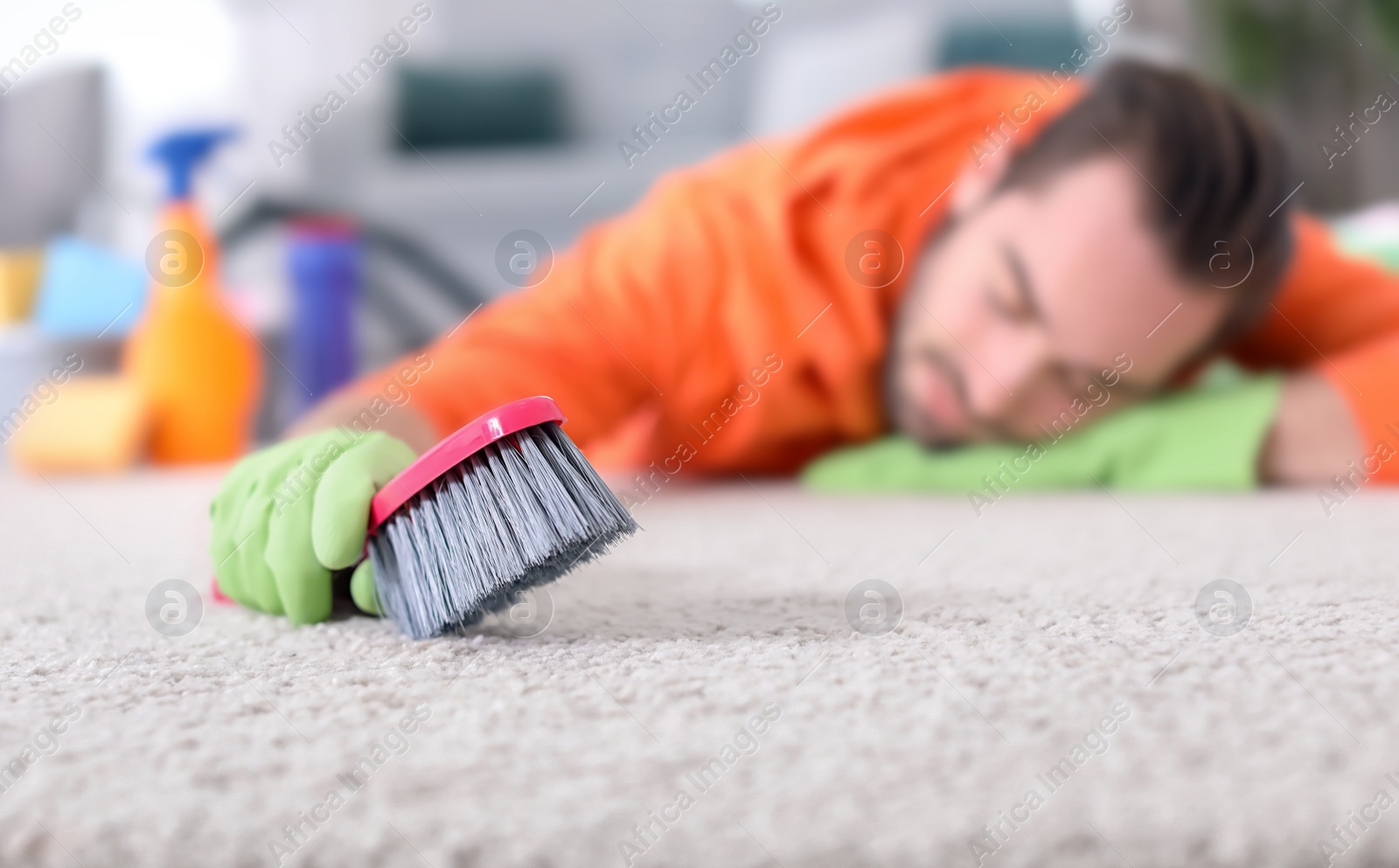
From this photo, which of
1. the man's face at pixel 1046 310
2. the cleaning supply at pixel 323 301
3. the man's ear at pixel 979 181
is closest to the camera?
the man's face at pixel 1046 310

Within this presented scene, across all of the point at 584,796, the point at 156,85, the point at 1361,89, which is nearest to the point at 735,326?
the point at 584,796

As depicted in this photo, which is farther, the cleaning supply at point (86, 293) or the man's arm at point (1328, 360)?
the cleaning supply at point (86, 293)

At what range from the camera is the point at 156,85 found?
7.24 feet

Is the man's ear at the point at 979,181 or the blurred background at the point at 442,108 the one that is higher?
the blurred background at the point at 442,108

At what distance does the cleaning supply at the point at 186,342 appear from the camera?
1.40 m

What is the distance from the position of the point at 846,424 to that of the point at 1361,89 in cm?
204

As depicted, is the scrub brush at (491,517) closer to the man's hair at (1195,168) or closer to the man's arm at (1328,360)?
the man's hair at (1195,168)

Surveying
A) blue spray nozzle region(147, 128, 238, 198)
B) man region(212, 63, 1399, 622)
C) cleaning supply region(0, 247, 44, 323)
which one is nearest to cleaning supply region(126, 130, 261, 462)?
blue spray nozzle region(147, 128, 238, 198)

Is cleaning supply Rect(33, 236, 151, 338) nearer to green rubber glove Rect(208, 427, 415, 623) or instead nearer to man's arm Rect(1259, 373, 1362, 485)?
green rubber glove Rect(208, 427, 415, 623)

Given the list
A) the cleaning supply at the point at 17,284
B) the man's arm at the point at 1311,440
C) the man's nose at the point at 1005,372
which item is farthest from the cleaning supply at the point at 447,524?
the cleaning supply at the point at 17,284

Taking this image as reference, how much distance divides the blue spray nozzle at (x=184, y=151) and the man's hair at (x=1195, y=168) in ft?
3.54

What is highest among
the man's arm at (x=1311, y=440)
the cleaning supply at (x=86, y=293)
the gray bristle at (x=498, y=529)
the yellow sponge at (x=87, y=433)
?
the cleaning supply at (x=86, y=293)

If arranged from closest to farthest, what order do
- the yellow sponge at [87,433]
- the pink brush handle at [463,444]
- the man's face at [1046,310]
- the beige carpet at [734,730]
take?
the beige carpet at [734,730], the pink brush handle at [463,444], the man's face at [1046,310], the yellow sponge at [87,433]

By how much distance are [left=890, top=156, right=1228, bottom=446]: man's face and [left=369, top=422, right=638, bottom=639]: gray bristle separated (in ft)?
1.97
